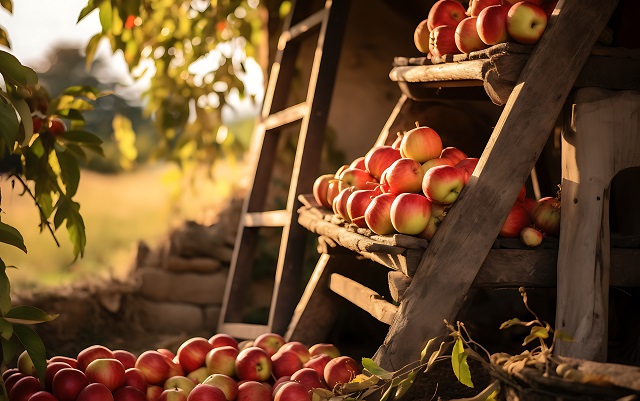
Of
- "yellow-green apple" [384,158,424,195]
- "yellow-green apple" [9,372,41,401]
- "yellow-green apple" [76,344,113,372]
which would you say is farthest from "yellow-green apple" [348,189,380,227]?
"yellow-green apple" [9,372,41,401]

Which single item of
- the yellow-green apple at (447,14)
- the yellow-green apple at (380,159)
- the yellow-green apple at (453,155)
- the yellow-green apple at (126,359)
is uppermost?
the yellow-green apple at (447,14)

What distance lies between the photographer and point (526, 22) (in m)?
2.04

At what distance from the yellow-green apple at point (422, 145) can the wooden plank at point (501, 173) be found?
0.98ft

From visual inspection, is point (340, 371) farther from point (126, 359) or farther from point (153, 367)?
point (126, 359)

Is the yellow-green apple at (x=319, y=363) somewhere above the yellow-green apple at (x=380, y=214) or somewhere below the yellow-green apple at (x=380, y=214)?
below

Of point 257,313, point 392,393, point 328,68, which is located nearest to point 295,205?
point 328,68

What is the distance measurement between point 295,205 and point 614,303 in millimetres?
1284

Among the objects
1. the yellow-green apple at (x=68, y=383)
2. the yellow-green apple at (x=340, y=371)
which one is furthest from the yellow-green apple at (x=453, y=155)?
the yellow-green apple at (x=68, y=383)

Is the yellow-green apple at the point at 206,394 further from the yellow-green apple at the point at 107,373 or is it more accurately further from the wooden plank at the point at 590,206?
the wooden plank at the point at 590,206

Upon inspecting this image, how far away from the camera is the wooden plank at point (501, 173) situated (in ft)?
6.70

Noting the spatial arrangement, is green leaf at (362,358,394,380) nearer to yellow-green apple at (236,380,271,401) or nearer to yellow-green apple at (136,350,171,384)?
yellow-green apple at (236,380,271,401)

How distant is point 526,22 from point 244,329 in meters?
1.91

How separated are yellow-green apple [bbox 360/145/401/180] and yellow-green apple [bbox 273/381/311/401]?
2.37ft

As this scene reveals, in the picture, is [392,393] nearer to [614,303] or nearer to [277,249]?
[614,303]
